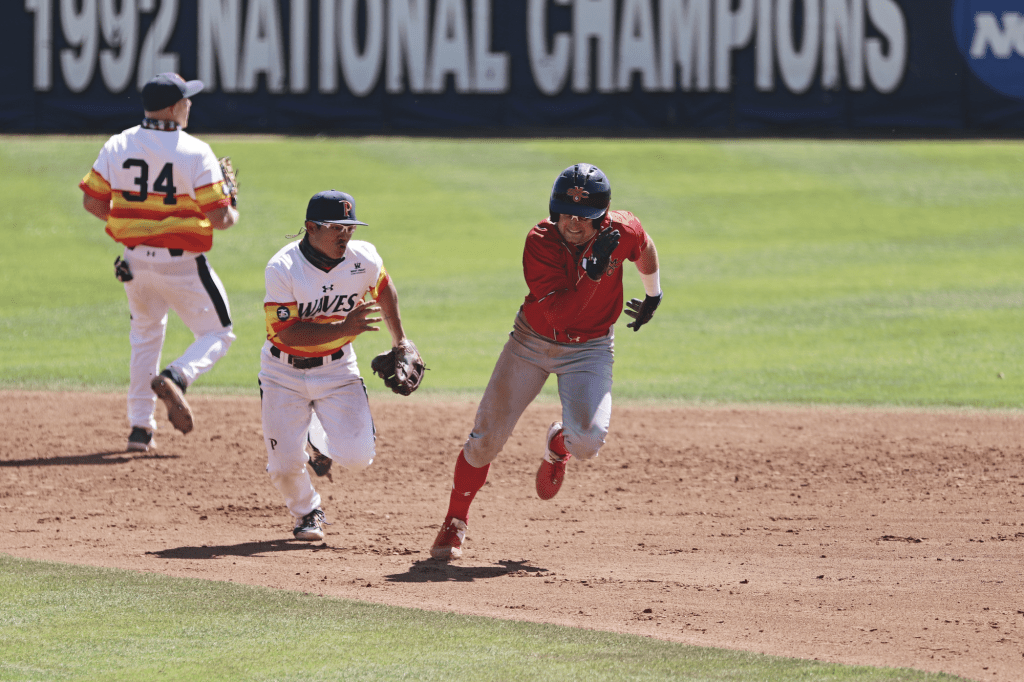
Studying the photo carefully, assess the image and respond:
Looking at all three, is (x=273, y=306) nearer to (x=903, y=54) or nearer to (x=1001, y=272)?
(x=1001, y=272)

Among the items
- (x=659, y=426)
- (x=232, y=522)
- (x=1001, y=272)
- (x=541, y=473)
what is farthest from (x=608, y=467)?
(x=1001, y=272)

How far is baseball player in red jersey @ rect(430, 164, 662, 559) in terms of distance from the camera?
6.29 meters

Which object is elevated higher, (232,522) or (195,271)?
(195,271)

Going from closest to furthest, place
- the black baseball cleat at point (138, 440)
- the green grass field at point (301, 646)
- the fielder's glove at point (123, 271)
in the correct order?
1. the green grass field at point (301, 646)
2. the fielder's glove at point (123, 271)
3. the black baseball cleat at point (138, 440)

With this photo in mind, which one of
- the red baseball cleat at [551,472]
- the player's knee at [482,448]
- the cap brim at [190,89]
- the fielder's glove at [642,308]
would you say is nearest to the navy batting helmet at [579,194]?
the fielder's glove at [642,308]

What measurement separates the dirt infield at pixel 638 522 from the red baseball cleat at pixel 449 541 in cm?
12

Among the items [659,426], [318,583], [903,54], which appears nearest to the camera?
[318,583]

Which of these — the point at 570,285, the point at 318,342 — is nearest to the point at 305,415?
the point at 318,342

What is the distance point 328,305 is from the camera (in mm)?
6762

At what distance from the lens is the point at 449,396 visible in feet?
38.0

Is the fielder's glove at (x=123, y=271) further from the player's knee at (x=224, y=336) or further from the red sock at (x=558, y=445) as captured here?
the red sock at (x=558, y=445)

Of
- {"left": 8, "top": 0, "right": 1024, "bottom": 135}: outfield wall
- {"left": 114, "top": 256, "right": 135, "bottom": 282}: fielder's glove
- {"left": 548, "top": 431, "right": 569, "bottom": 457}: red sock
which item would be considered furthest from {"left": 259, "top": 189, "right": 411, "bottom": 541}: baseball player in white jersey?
{"left": 8, "top": 0, "right": 1024, "bottom": 135}: outfield wall

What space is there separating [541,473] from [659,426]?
11.0 feet

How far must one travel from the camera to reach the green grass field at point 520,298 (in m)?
5.00
